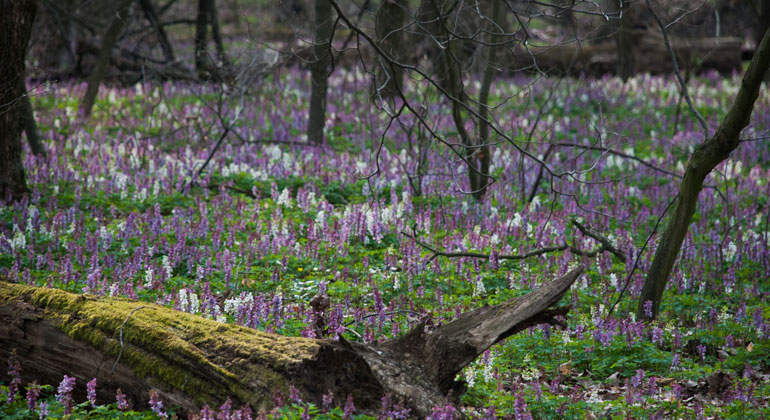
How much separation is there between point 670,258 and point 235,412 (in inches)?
164

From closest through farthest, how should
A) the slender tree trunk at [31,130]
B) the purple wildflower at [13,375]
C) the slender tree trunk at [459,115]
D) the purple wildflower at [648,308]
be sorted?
the purple wildflower at [13,375] < the purple wildflower at [648,308] < the slender tree trunk at [459,115] < the slender tree trunk at [31,130]

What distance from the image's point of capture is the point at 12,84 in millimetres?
8828

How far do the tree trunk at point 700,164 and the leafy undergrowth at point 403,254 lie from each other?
0.21 meters

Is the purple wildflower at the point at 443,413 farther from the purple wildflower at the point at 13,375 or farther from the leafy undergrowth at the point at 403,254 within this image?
the purple wildflower at the point at 13,375

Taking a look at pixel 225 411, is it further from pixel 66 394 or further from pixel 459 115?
pixel 459 115

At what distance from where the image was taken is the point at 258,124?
15656 millimetres

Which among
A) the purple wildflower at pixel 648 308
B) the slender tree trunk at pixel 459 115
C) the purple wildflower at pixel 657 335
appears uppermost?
the slender tree trunk at pixel 459 115

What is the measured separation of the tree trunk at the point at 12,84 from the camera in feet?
29.1

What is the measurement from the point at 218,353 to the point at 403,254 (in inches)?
145

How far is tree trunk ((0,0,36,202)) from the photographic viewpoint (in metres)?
8.87

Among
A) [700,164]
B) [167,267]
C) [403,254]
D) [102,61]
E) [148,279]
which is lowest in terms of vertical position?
[148,279]

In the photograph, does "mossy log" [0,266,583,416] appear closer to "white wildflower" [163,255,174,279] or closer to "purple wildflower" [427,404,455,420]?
"purple wildflower" [427,404,455,420]

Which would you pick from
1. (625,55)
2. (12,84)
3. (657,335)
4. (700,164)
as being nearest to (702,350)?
(657,335)

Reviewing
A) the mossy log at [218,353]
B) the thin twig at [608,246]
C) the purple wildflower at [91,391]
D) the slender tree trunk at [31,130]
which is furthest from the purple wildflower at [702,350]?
the slender tree trunk at [31,130]
